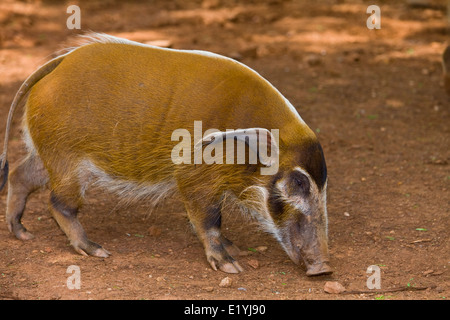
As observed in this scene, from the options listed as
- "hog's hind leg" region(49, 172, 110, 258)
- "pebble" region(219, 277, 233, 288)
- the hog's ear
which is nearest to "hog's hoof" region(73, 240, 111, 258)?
"hog's hind leg" region(49, 172, 110, 258)

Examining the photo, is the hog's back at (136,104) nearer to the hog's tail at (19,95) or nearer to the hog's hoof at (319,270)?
the hog's tail at (19,95)

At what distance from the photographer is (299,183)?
4.41 m

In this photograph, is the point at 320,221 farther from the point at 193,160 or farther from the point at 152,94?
the point at 152,94

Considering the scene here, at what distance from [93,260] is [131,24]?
6.59 meters

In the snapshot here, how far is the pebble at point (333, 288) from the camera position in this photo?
4219mm

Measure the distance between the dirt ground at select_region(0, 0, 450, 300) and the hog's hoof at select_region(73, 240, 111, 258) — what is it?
0.06 m

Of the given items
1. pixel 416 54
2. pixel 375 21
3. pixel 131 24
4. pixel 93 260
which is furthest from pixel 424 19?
pixel 93 260

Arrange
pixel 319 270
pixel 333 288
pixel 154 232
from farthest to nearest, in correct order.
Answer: pixel 154 232 < pixel 319 270 < pixel 333 288

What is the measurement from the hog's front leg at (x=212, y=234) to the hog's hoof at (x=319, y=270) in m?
0.50

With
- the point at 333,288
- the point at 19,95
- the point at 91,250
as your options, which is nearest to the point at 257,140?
the point at 333,288

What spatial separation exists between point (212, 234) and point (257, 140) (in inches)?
31.9

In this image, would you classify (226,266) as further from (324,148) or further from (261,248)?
(324,148)

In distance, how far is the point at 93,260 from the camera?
15.3 ft

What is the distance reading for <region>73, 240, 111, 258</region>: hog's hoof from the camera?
186 inches
